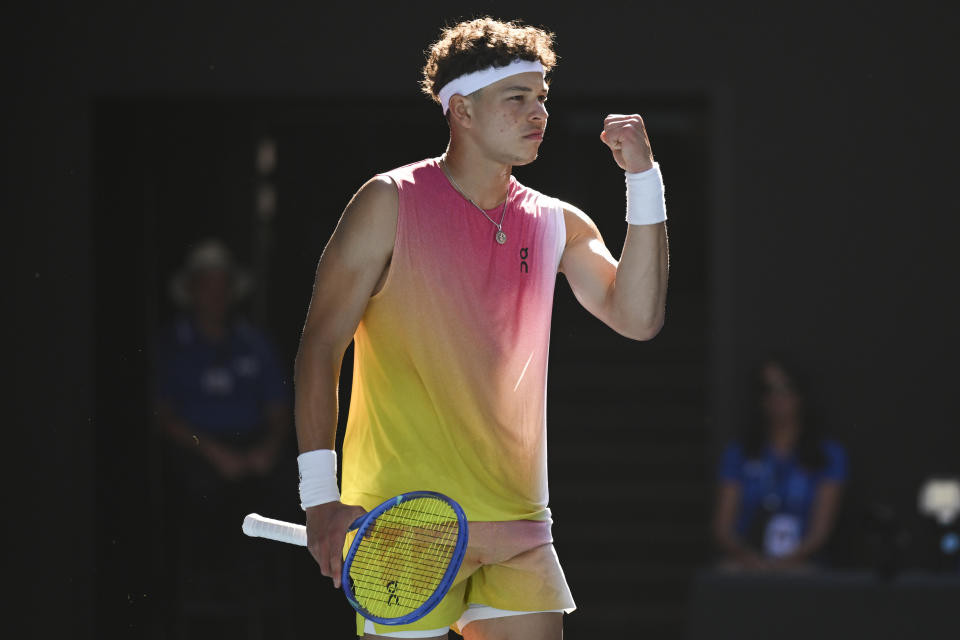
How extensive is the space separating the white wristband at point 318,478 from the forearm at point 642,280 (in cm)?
68

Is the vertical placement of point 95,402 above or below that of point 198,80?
below

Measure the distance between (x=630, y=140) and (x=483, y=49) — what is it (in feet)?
1.19

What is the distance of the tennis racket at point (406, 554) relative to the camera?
2719mm

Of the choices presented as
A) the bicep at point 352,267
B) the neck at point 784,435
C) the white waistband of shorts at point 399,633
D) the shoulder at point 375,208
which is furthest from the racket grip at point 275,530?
the neck at point 784,435

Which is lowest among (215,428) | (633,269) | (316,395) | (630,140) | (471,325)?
(215,428)

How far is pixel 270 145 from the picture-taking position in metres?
6.99

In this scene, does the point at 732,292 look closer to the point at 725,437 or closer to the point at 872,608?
the point at 725,437

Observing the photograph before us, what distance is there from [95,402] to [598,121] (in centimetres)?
293

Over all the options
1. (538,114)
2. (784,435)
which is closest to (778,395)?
(784,435)

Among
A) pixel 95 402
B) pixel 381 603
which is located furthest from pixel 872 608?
pixel 95 402

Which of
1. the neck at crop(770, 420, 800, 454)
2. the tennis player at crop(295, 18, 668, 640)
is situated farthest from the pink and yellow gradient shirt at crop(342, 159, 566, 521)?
the neck at crop(770, 420, 800, 454)

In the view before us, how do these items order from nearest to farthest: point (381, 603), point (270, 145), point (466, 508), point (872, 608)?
point (381, 603), point (466, 508), point (872, 608), point (270, 145)

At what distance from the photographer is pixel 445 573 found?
2.73m

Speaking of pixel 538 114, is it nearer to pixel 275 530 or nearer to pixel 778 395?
pixel 275 530
